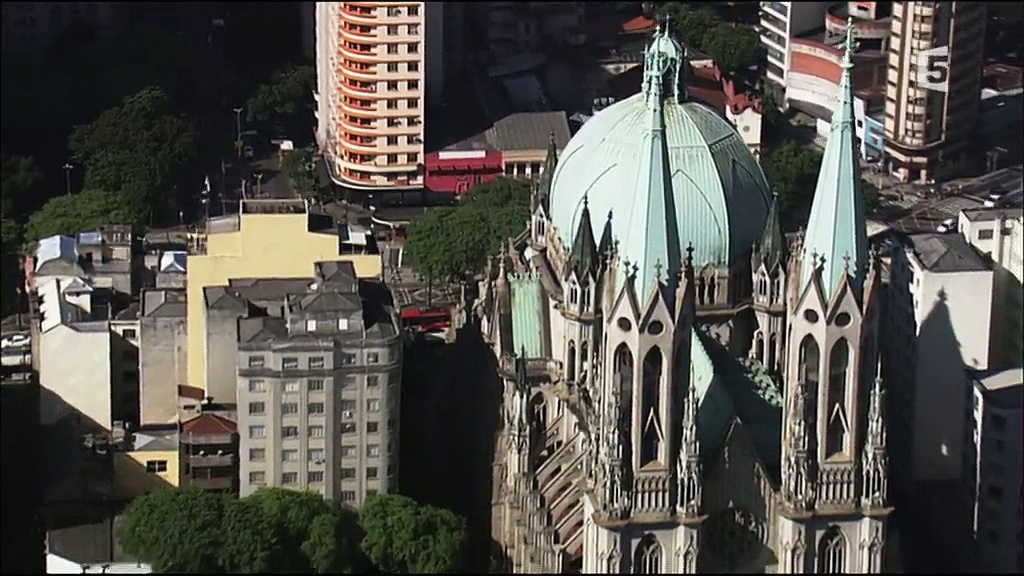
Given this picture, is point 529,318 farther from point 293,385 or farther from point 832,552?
point 832,552

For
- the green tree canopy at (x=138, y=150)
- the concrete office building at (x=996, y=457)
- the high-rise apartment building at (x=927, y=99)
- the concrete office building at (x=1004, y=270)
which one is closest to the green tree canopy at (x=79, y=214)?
the green tree canopy at (x=138, y=150)

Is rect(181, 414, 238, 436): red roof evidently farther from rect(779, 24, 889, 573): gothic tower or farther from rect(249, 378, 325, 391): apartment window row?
rect(779, 24, 889, 573): gothic tower

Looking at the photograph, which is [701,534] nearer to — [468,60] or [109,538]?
[109,538]

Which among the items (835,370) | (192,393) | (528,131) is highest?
(528,131)

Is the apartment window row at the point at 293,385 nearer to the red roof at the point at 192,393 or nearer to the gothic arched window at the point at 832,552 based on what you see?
the red roof at the point at 192,393

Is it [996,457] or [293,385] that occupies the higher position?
[293,385]

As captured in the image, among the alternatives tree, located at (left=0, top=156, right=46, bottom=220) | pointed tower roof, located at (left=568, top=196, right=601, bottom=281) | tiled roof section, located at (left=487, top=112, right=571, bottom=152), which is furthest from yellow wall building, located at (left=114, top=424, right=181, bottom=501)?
tiled roof section, located at (left=487, top=112, right=571, bottom=152)

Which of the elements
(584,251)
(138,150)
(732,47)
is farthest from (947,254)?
(732,47)
